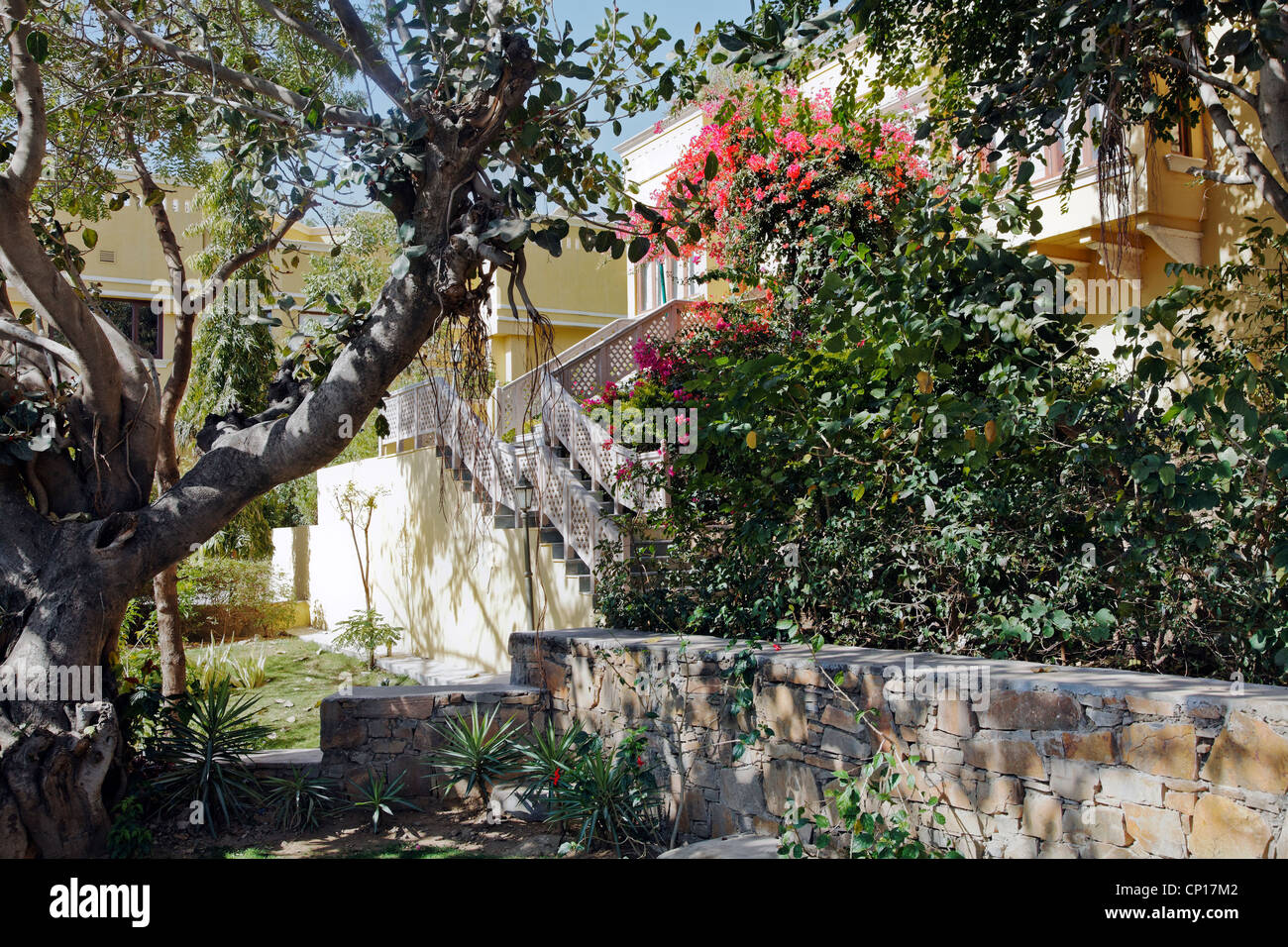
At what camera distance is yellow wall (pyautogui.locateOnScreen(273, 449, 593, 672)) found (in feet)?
35.3

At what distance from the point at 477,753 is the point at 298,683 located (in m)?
6.16

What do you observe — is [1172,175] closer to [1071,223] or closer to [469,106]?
[1071,223]

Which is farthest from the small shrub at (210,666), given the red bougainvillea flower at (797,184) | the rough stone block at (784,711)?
the red bougainvillea flower at (797,184)

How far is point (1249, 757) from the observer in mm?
3373

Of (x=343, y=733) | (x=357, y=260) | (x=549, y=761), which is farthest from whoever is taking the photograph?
(x=357, y=260)

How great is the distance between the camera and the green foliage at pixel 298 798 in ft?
21.9

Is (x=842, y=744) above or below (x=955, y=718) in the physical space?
below

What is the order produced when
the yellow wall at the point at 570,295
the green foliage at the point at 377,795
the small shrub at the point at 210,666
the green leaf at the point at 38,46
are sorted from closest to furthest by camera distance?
the green leaf at the point at 38,46 → the green foliage at the point at 377,795 → the small shrub at the point at 210,666 → the yellow wall at the point at 570,295

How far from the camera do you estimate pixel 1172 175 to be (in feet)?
29.8

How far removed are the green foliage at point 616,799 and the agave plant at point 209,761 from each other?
2380 mm

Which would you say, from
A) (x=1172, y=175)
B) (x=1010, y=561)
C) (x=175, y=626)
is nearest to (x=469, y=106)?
(x=1010, y=561)

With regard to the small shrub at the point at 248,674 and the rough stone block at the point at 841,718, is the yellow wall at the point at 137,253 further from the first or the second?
the rough stone block at the point at 841,718

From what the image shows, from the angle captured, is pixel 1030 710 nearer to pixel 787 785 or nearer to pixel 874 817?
pixel 874 817

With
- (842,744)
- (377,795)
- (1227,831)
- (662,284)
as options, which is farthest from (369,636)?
(1227,831)
